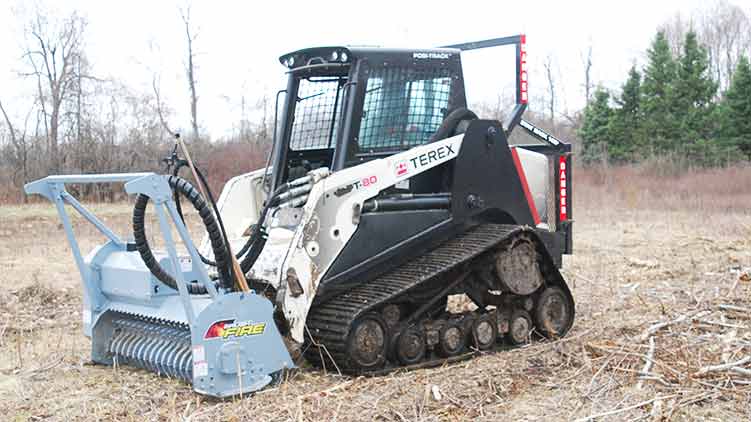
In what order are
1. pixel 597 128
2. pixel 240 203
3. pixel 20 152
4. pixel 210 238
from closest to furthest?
pixel 210 238 < pixel 240 203 < pixel 20 152 < pixel 597 128

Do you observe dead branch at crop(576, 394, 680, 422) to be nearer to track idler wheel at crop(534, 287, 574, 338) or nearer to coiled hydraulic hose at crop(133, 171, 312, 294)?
track idler wheel at crop(534, 287, 574, 338)

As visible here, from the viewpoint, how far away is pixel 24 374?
6.09 m

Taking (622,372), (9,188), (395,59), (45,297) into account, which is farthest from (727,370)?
(9,188)

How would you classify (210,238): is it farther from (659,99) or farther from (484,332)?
(659,99)

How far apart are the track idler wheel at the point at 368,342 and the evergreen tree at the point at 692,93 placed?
32649 mm

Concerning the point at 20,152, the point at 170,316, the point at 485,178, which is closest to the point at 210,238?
the point at 170,316

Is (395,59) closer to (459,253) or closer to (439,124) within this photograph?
(439,124)

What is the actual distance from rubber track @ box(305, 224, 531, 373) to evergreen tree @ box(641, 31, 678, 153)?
1241 inches

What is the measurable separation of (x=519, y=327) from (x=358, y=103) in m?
2.11

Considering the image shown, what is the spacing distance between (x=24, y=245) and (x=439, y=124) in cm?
1012

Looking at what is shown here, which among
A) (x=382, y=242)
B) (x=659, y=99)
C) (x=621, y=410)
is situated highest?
(x=659, y=99)

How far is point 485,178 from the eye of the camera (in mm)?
6820

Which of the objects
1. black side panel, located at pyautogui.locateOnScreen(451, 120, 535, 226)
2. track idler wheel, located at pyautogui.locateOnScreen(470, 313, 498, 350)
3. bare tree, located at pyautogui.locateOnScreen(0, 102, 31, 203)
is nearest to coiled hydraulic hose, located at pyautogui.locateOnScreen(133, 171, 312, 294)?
black side panel, located at pyautogui.locateOnScreen(451, 120, 535, 226)

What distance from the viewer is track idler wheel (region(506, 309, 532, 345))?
6.70 meters
